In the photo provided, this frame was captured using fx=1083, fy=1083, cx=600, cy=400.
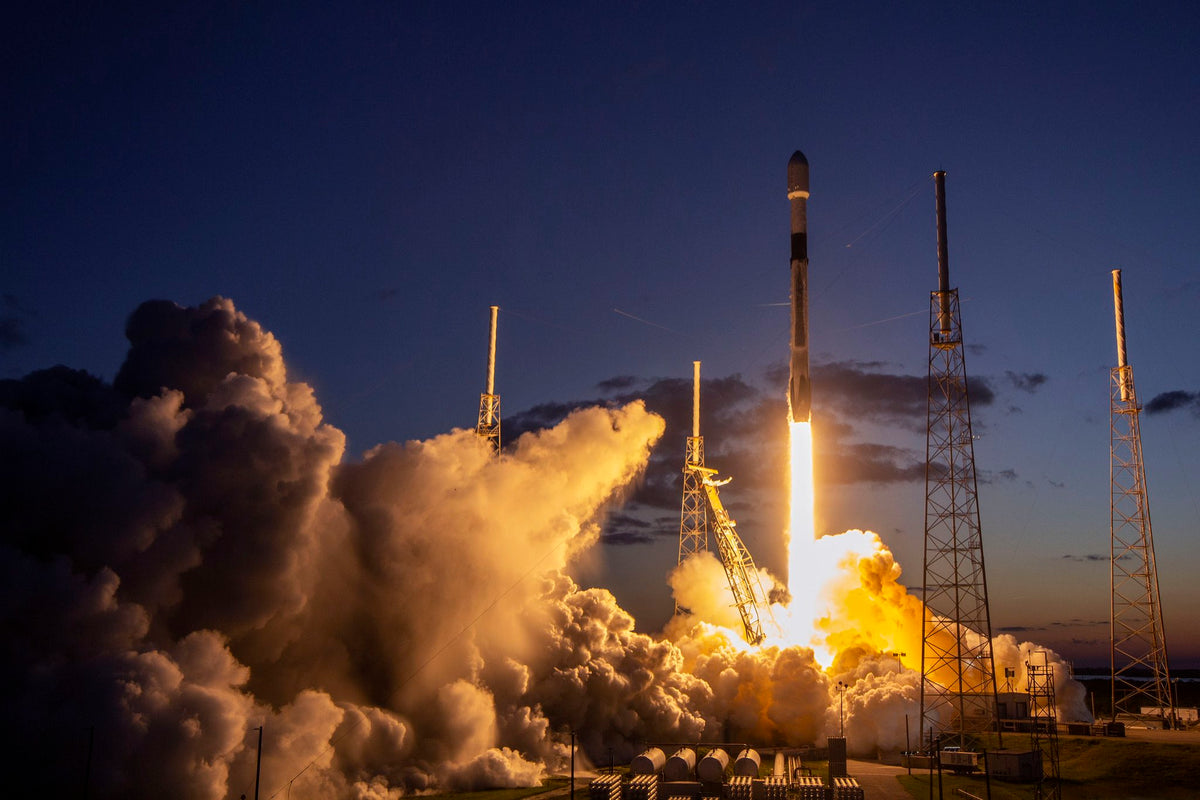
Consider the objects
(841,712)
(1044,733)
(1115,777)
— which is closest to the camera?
(1115,777)

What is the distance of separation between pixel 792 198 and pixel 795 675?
26256mm

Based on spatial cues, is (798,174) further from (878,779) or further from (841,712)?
(878,779)

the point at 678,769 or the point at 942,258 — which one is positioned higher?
the point at 942,258

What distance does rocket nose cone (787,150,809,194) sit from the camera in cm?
5962

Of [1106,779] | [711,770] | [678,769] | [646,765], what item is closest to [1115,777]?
[1106,779]

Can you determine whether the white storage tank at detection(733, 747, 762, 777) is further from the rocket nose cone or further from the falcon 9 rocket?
the rocket nose cone

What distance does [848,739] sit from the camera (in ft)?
190

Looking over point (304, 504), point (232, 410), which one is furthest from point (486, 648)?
point (232, 410)

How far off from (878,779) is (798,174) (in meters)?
31.5

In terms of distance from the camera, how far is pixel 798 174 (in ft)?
196

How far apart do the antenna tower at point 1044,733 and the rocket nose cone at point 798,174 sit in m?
27.5

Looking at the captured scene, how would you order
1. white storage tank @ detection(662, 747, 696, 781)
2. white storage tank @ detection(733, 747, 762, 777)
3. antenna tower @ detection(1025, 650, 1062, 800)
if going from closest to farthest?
antenna tower @ detection(1025, 650, 1062, 800)
white storage tank @ detection(662, 747, 696, 781)
white storage tank @ detection(733, 747, 762, 777)

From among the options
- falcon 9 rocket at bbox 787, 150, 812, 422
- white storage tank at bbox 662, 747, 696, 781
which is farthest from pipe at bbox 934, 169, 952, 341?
white storage tank at bbox 662, 747, 696, 781

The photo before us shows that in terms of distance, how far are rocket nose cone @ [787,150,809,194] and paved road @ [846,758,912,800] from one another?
30.4 m
